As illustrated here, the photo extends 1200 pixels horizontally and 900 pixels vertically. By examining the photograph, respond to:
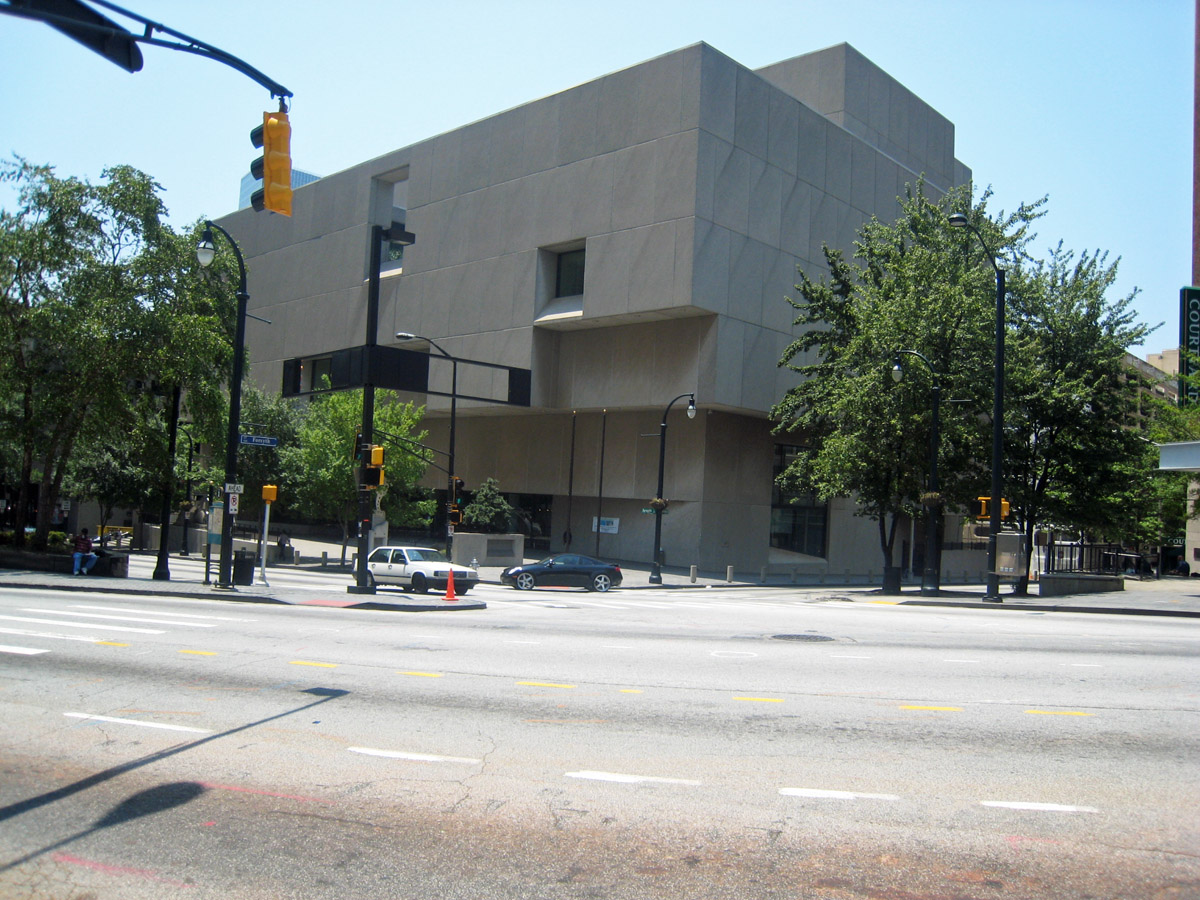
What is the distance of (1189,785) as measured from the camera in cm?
711

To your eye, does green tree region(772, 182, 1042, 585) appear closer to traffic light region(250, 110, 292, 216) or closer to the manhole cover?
the manhole cover

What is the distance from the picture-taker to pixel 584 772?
720 cm

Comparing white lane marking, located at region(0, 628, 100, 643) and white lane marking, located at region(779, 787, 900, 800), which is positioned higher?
white lane marking, located at region(779, 787, 900, 800)

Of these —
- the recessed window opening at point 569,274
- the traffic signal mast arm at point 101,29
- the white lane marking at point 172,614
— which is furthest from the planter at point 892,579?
the traffic signal mast arm at point 101,29

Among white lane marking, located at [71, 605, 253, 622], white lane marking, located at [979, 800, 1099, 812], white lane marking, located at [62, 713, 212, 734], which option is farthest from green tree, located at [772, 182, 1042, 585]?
white lane marking, located at [62, 713, 212, 734]

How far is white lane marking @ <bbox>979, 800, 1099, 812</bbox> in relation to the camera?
6469mm

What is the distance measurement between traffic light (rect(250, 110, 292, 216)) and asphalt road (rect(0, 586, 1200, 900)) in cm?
507

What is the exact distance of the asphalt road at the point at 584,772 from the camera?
5320 mm

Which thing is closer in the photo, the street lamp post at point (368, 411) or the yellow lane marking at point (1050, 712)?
the yellow lane marking at point (1050, 712)

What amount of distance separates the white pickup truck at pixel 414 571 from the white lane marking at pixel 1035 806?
23009mm

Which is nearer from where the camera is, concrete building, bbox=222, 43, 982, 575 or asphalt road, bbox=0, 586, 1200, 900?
asphalt road, bbox=0, 586, 1200, 900

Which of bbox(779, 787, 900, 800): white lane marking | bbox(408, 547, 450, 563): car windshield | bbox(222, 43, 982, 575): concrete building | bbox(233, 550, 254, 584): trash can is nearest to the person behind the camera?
bbox(779, 787, 900, 800): white lane marking

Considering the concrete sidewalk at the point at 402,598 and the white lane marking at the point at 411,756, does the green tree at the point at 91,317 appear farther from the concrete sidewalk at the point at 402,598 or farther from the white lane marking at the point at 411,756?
the white lane marking at the point at 411,756

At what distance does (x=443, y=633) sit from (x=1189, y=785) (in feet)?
37.2
